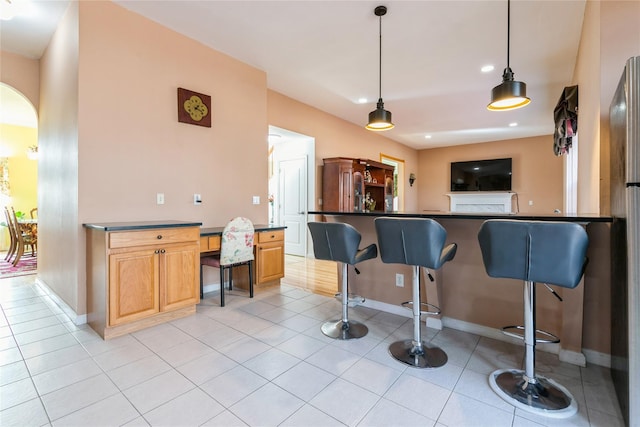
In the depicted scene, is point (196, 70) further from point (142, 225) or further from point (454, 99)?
point (454, 99)

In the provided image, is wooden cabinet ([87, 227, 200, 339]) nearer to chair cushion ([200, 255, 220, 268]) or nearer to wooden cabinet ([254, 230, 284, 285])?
chair cushion ([200, 255, 220, 268])

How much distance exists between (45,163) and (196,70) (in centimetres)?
217

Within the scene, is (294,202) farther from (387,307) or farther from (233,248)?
(387,307)

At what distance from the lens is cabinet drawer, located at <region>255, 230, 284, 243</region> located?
12.2 feet

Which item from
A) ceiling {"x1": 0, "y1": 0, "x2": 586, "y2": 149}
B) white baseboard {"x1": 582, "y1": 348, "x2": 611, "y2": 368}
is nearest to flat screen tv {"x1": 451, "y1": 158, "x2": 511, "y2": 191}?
ceiling {"x1": 0, "y1": 0, "x2": 586, "y2": 149}

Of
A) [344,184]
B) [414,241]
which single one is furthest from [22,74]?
[414,241]

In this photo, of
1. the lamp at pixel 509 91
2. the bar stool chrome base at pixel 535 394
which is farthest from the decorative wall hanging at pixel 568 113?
the bar stool chrome base at pixel 535 394

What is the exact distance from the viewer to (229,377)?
1.89 metres

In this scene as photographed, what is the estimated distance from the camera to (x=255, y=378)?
1.88 metres

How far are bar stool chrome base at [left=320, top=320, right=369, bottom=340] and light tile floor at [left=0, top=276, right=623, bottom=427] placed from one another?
0.08 m

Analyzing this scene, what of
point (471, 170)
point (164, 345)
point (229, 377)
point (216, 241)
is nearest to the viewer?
point (229, 377)

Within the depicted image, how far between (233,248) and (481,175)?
7631 mm

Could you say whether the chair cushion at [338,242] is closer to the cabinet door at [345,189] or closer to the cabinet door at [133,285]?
the cabinet door at [133,285]

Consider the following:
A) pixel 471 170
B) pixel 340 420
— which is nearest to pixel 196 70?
pixel 340 420
